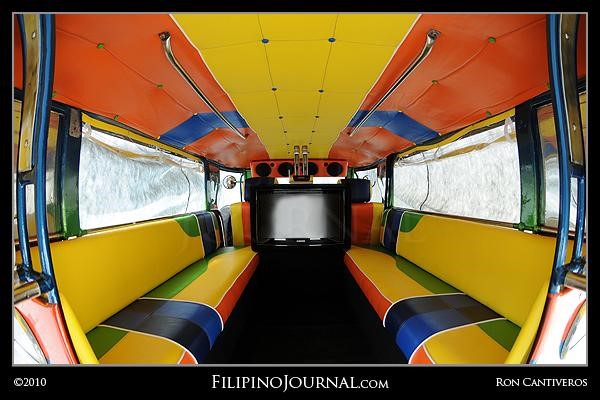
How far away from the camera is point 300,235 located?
3.16 metres

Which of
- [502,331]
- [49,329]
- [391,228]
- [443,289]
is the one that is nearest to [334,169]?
[391,228]

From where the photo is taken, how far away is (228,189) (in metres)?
4.36

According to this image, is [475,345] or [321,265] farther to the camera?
[321,265]

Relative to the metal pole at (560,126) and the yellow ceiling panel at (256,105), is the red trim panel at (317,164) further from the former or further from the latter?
the metal pole at (560,126)

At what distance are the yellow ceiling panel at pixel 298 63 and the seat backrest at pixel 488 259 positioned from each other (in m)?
1.33

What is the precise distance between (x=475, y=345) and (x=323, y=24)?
1566 millimetres

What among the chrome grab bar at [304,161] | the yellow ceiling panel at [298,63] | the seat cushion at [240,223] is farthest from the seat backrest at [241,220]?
the yellow ceiling panel at [298,63]

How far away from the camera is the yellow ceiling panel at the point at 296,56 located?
46.3 inches

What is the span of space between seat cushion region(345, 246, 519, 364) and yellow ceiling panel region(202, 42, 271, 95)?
1622 mm

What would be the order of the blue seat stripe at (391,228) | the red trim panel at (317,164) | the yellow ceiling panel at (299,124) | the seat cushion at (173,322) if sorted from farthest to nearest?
the red trim panel at (317,164), the blue seat stripe at (391,228), the yellow ceiling panel at (299,124), the seat cushion at (173,322)

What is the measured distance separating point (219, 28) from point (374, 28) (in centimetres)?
65

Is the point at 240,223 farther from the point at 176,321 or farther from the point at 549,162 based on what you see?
the point at 549,162

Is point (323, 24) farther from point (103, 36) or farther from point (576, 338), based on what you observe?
point (576, 338)

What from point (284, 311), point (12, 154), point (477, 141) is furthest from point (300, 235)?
point (12, 154)
